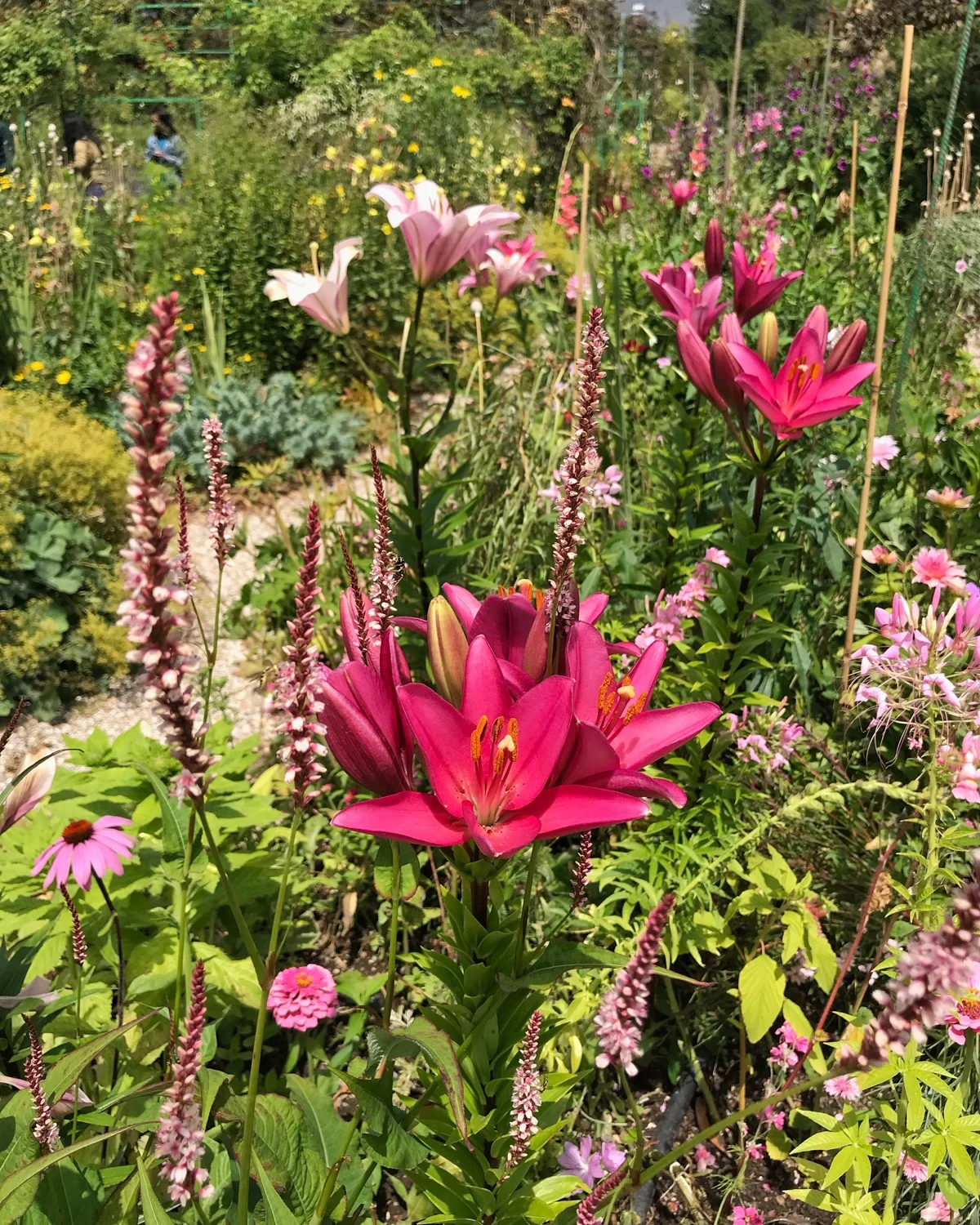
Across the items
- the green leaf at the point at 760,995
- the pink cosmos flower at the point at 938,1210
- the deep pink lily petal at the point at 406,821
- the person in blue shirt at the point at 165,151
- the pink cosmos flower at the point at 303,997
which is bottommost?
the pink cosmos flower at the point at 938,1210

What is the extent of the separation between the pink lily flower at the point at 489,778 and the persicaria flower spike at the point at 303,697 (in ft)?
0.17

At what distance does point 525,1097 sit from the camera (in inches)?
33.9

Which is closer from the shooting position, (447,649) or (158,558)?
(158,558)

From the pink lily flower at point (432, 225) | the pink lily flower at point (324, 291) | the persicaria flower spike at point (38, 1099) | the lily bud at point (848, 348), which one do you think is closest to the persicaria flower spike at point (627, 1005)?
the persicaria flower spike at point (38, 1099)

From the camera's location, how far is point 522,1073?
0.85 m

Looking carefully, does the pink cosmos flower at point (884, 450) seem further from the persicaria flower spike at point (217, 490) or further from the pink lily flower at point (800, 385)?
the persicaria flower spike at point (217, 490)

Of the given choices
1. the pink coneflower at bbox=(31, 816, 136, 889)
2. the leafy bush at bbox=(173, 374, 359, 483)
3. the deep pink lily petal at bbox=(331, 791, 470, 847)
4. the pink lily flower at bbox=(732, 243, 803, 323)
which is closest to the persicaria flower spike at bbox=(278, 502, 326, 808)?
the deep pink lily petal at bbox=(331, 791, 470, 847)

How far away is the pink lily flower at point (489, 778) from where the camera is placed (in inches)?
25.8

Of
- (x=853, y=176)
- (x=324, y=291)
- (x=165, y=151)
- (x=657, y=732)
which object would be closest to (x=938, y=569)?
(x=657, y=732)

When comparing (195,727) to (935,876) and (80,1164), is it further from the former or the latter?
(935,876)

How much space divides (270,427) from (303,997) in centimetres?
322

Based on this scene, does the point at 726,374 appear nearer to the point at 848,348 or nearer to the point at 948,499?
the point at 848,348

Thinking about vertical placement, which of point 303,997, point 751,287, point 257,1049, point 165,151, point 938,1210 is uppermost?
point 165,151

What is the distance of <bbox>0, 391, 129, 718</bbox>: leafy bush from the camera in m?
2.87
